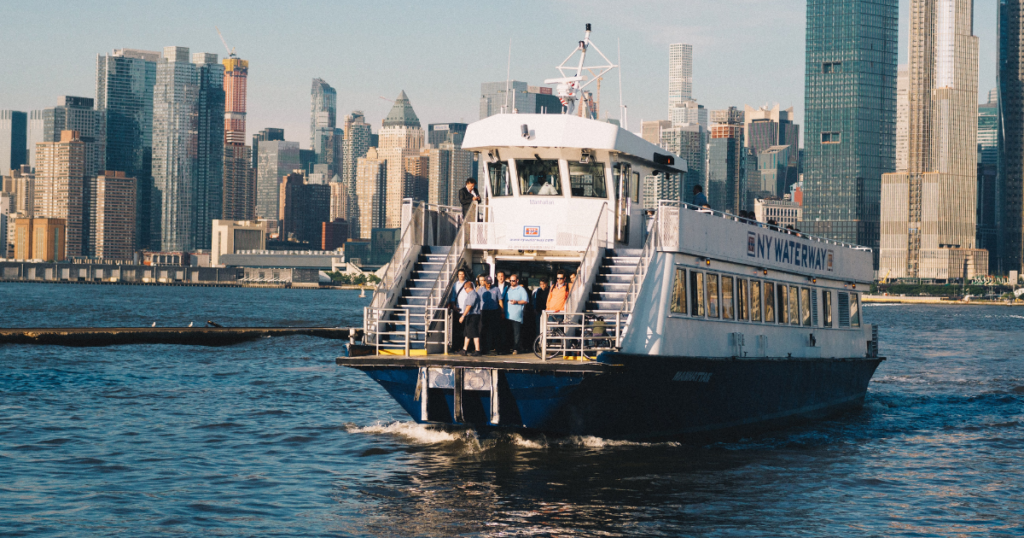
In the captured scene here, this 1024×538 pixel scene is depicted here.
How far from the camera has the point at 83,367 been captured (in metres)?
40.8

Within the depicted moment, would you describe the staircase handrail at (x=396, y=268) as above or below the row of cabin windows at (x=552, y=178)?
below

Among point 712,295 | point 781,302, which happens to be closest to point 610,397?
point 712,295

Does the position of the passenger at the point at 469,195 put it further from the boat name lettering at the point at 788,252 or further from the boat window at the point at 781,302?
the boat window at the point at 781,302

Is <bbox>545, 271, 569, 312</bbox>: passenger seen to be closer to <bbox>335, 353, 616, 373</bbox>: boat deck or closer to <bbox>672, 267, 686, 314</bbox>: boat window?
<bbox>335, 353, 616, 373</bbox>: boat deck

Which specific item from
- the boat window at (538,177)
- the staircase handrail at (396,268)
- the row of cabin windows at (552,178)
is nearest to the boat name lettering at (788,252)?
the row of cabin windows at (552,178)

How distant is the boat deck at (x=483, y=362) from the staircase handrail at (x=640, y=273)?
4.95 ft

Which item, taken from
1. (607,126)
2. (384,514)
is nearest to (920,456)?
(607,126)

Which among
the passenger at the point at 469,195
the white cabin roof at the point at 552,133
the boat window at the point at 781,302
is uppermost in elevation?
the white cabin roof at the point at 552,133

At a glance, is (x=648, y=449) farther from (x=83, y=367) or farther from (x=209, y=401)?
(x=83, y=367)

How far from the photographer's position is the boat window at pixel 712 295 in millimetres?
23219

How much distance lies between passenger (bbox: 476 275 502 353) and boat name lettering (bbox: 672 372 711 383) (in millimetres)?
3493

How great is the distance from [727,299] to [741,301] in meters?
0.76

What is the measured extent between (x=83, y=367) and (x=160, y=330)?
1257 cm

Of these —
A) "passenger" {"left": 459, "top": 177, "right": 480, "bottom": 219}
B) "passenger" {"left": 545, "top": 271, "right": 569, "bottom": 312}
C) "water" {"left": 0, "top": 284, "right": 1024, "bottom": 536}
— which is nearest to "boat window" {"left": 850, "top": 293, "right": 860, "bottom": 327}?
"water" {"left": 0, "top": 284, "right": 1024, "bottom": 536}
